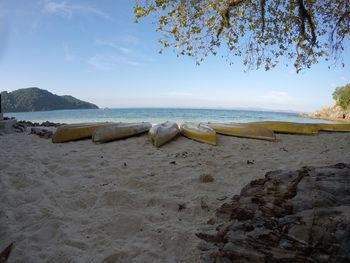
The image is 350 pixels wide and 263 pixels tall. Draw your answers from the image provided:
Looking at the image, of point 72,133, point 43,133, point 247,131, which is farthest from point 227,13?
point 43,133

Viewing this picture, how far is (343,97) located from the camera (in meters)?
36.1

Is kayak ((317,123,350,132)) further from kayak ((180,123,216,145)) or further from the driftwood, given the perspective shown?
the driftwood

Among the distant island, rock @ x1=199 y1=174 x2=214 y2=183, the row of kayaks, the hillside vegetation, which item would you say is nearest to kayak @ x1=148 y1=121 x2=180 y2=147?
the row of kayaks

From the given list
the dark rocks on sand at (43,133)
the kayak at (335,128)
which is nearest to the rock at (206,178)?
the dark rocks on sand at (43,133)

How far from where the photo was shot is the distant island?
58422 mm

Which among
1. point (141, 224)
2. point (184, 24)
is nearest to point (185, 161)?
point (141, 224)

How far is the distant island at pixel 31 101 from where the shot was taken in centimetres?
5842

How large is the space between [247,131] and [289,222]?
4.65 metres

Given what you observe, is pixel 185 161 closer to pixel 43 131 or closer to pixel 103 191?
pixel 103 191

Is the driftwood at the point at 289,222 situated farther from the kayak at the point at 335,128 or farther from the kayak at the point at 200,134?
the kayak at the point at 335,128

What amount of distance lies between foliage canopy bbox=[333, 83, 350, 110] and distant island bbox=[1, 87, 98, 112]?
193 feet

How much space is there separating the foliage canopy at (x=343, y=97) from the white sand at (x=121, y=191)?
117 feet

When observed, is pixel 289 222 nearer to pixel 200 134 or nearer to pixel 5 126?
pixel 200 134

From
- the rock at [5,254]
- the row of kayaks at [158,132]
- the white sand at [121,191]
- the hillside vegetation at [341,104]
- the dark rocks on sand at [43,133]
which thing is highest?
the hillside vegetation at [341,104]
